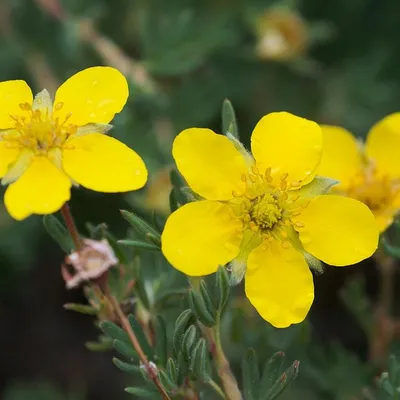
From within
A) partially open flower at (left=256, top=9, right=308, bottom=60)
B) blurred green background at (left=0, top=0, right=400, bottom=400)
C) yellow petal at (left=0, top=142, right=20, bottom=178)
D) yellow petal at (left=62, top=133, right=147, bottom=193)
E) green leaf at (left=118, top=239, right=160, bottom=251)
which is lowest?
blurred green background at (left=0, top=0, right=400, bottom=400)

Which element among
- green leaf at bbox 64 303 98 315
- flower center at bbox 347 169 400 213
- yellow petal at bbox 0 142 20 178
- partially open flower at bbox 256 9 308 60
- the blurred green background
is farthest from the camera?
partially open flower at bbox 256 9 308 60

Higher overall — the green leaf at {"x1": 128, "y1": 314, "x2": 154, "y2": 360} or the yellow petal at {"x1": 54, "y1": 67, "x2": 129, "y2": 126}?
the yellow petal at {"x1": 54, "y1": 67, "x2": 129, "y2": 126}

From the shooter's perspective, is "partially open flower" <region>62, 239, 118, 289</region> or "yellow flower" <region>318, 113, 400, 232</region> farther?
"yellow flower" <region>318, 113, 400, 232</region>

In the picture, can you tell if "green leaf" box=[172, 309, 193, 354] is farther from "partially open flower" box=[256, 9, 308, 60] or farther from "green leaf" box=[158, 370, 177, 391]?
"partially open flower" box=[256, 9, 308, 60]

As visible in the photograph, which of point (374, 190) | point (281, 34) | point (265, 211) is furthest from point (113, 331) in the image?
point (281, 34)

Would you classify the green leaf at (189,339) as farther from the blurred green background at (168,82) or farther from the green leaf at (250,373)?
the blurred green background at (168,82)

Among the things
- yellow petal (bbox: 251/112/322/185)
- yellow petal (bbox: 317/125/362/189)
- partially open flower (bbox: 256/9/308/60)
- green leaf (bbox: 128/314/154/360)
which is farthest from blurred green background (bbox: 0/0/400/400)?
yellow petal (bbox: 251/112/322/185)

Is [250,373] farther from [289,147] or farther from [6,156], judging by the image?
[6,156]
